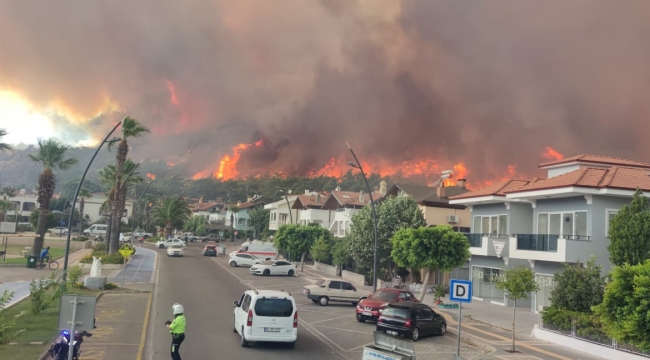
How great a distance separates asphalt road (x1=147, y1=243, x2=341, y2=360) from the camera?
55.7 feet

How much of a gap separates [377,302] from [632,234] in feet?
37.6

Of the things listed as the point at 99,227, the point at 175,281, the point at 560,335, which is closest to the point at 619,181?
the point at 560,335

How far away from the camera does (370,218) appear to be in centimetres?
4575

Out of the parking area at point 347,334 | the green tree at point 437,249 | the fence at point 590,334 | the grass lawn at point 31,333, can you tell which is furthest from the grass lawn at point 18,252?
the fence at point 590,334

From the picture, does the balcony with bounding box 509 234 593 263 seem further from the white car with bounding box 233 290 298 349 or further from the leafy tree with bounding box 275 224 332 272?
the leafy tree with bounding box 275 224 332 272

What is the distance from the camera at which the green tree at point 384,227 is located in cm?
4469

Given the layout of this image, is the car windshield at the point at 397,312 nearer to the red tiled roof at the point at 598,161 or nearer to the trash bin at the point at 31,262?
the red tiled roof at the point at 598,161

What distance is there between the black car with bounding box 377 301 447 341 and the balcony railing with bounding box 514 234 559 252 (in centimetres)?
1012

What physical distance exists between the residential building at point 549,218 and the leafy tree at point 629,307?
46.9 ft

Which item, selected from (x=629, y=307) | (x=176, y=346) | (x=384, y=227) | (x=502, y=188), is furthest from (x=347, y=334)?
(x=384, y=227)

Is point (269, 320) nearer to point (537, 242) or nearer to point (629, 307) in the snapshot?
point (629, 307)

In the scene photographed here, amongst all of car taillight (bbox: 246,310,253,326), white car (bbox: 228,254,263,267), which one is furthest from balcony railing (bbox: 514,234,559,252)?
white car (bbox: 228,254,263,267)

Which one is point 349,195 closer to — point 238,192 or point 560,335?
point 560,335

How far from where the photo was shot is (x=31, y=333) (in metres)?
17.5
